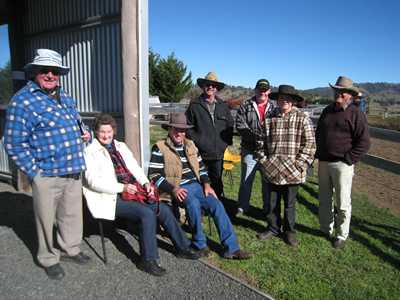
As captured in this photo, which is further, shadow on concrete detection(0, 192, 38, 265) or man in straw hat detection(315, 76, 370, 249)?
shadow on concrete detection(0, 192, 38, 265)

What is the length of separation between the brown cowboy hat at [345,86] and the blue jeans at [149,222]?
7.79 feet

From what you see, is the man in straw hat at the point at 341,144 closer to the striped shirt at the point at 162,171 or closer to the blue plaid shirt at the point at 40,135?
the striped shirt at the point at 162,171

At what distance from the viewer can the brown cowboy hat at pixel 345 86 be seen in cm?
401

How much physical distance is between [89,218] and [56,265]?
1.26 metres

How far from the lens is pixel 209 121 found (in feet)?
15.5

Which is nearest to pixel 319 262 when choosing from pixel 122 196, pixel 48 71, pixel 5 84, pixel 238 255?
pixel 238 255

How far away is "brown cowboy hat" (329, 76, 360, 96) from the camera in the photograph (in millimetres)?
4012

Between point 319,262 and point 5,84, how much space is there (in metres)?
6.17

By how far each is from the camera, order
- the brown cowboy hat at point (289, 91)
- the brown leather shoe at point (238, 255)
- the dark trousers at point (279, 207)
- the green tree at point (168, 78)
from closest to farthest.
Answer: the brown leather shoe at point (238, 255), the brown cowboy hat at point (289, 91), the dark trousers at point (279, 207), the green tree at point (168, 78)

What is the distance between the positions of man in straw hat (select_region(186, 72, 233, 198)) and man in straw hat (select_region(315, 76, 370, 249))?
125cm

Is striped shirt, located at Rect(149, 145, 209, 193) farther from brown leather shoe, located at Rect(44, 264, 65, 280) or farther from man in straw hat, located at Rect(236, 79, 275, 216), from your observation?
brown leather shoe, located at Rect(44, 264, 65, 280)

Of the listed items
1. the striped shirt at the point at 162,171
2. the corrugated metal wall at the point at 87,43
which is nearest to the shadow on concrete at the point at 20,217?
the striped shirt at the point at 162,171

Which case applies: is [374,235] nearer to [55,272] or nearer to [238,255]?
[238,255]

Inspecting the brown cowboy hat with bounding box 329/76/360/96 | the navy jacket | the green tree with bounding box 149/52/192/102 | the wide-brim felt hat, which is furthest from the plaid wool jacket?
the green tree with bounding box 149/52/192/102
